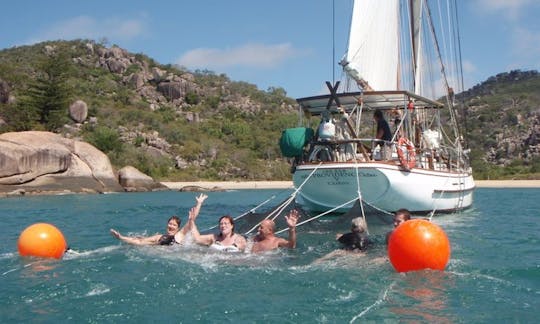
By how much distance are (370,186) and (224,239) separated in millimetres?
5454

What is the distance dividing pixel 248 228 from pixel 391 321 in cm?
820

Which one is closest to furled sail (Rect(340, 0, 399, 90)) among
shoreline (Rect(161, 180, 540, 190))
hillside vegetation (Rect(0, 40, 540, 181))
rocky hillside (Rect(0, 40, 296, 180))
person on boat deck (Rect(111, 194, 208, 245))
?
person on boat deck (Rect(111, 194, 208, 245))

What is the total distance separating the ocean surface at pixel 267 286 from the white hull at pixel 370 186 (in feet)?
7.75

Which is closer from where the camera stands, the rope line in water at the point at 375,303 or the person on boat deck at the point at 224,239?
the rope line in water at the point at 375,303

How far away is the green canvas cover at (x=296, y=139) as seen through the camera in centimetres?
1565

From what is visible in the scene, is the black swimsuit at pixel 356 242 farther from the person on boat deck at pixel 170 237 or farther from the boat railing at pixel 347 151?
the boat railing at pixel 347 151

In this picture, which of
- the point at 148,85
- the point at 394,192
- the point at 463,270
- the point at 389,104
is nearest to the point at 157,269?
the point at 463,270

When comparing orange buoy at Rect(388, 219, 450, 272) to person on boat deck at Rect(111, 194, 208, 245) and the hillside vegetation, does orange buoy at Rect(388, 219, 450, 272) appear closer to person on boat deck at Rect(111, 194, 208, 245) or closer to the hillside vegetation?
person on boat deck at Rect(111, 194, 208, 245)

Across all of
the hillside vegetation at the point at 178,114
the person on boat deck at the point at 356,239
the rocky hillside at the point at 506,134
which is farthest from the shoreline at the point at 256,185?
the person on boat deck at the point at 356,239

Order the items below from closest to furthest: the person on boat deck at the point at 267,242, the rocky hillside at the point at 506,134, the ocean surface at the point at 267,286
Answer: the ocean surface at the point at 267,286
the person on boat deck at the point at 267,242
the rocky hillside at the point at 506,134

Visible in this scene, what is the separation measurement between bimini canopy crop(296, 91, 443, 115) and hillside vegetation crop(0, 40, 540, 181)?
2932 centimetres

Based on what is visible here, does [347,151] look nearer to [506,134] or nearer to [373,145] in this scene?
[373,145]

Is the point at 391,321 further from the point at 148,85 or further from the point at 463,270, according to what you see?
the point at 148,85

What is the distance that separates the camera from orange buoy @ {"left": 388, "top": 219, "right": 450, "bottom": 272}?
7570mm
